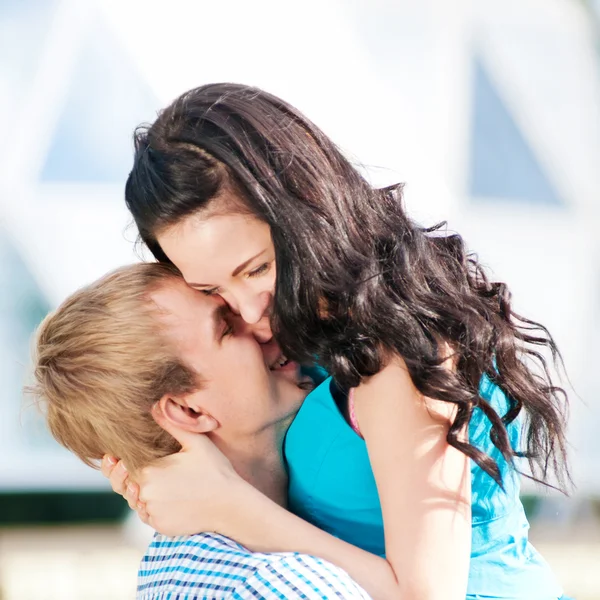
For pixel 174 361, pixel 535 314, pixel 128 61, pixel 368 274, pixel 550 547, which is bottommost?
pixel 550 547

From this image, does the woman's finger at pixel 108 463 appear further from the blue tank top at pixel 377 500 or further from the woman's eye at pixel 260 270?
the woman's eye at pixel 260 270

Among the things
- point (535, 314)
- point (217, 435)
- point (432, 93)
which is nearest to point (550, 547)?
point (535, 314)

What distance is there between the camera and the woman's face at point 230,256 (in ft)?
7.78

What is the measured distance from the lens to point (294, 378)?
2.78 meters

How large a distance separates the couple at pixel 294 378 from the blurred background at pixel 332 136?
139 inches

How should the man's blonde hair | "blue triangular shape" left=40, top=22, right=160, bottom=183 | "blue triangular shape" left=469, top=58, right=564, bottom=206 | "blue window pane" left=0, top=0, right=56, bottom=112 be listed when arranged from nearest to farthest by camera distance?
the man's blonde hair
"blue window pane" left=0, top=0, right=56, bottom=112
"blue triangular shape" left=40, top=22, right=160, bottom=183
"blue triangular shape" left=469, top=58, right=564, bottom=206

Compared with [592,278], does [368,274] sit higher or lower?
higher

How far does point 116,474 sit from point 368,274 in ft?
3.19

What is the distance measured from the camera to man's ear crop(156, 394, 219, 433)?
2627 millimetres

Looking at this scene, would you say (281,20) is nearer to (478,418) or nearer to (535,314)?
(535,314)

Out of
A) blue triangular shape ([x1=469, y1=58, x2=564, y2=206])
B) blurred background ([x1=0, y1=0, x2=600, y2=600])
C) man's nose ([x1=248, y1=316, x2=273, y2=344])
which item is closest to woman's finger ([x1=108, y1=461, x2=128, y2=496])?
man's nose ([x1=248, y1=316, x2=273, y2=344])

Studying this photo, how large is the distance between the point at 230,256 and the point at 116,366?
48cm

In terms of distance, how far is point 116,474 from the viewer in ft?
8.80

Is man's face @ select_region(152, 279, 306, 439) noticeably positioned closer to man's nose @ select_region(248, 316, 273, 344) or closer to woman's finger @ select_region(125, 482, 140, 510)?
man's nose @ select_region(248, 316, 273, 344)
